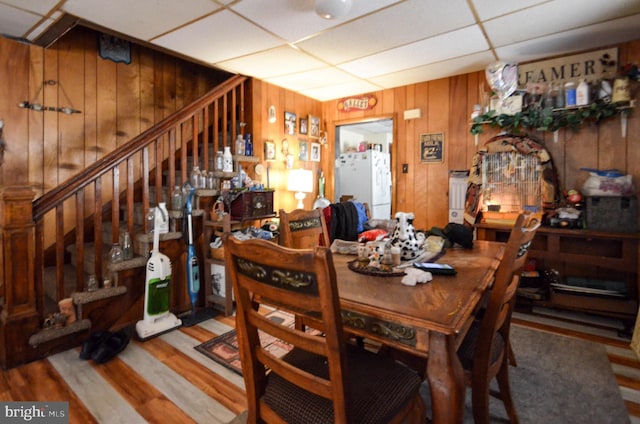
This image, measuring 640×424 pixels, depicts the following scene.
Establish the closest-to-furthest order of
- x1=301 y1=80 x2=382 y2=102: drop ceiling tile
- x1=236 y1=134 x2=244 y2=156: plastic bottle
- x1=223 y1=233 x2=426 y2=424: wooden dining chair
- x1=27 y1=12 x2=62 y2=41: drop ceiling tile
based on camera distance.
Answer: x1=223 y1=233 x2=426 y2=424: wooden dining chair
x1=27 y1=12 x2=62 y2=41: drop ceiling tile
x1=236 y1=134 x2=244 y2=156: plastic bottle
x1=301 y1=80 x2=382 y2=102: drop ceiling tile

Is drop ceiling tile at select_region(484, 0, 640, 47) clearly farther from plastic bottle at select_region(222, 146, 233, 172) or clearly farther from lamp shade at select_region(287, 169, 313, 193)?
plastic bottle at select_region(222, 146, 233, 172)

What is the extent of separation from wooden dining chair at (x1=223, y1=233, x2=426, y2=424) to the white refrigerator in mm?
3909

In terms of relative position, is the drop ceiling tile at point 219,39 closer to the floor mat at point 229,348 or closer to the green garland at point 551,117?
the green garland at point 551,117

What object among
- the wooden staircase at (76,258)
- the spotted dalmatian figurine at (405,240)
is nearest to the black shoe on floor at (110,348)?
the wooden staircase at (76,258)

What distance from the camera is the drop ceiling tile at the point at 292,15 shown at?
7.37 feet

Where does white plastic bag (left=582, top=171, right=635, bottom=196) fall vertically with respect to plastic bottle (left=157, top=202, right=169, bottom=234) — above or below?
above

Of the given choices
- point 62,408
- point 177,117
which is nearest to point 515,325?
point 62,408

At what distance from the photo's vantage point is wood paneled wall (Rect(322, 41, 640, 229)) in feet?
9.62

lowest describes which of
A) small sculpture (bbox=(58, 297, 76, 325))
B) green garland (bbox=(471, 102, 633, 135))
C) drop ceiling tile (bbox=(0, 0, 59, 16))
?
small sculpture (bbox=(58, 297, 76, 325))

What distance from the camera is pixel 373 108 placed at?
14.1ft

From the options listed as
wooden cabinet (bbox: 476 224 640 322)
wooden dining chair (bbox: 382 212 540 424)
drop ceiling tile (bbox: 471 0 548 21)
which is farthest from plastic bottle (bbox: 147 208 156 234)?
wooden cabinet (bbox: 476 224 640 322)

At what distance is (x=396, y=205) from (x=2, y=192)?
12.0 feet

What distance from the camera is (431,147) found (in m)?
3.90

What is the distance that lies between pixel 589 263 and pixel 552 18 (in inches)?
76.5
